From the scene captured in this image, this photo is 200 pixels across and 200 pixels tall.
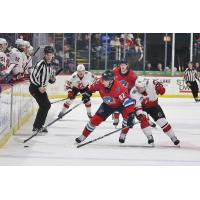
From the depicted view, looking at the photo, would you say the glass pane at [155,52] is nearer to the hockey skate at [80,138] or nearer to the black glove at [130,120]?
the black glove at [130,120]

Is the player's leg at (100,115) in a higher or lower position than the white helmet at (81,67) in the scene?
lower

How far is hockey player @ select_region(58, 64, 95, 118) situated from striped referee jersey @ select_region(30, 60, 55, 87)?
281 millimetres

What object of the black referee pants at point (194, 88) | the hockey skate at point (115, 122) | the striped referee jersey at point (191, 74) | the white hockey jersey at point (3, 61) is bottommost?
the hockey skate at point (115, 122)

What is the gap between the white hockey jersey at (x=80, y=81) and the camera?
504 cm

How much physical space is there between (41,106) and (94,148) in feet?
2.41

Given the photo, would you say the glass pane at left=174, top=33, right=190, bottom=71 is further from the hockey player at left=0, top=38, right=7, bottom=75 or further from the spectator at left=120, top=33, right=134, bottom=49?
the hockey player at left=0, top=38, right=7, bottom=75

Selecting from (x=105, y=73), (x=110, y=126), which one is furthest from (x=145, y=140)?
(x=105, y=73)

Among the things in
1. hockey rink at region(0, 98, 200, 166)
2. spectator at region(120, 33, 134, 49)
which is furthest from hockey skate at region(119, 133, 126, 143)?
spectator at region(120, 33, 134, 49)

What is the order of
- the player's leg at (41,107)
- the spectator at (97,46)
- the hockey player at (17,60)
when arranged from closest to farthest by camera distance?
the player's leg at (41,107) < the hockey player at (17,60) < the spectator at (97,46)

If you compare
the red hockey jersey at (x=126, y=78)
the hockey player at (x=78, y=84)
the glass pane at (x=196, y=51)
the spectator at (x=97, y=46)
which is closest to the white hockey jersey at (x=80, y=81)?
the hockey player at (x=78, y=84)

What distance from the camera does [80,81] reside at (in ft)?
16.7

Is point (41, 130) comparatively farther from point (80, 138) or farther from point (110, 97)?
point (110, 97)

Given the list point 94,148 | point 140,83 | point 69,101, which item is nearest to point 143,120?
point 140,83

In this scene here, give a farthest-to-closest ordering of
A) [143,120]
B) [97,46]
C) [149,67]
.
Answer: [149,67] → [97,46] → [143,120]
